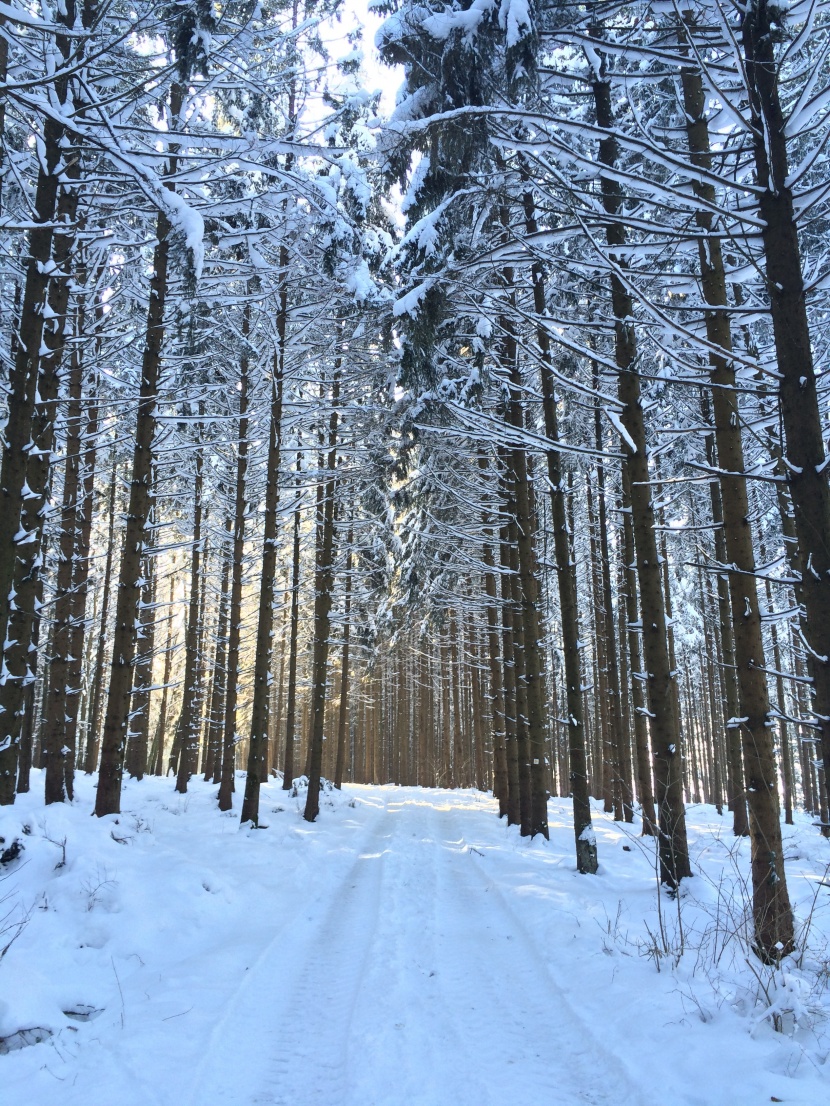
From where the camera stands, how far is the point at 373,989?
15.2ft

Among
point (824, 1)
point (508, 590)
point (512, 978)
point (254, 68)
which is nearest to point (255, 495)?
point (508, 590)

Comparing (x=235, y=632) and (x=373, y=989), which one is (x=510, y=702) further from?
(x=373, y=989)

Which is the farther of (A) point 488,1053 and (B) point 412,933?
(B) point 412,933

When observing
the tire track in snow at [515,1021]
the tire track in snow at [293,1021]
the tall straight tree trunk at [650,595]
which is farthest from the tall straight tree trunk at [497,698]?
the tire track in snow at [293,1021]

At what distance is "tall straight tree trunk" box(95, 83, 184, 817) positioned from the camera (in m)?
8.81

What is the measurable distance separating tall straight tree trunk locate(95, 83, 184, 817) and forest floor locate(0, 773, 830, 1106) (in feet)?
2.90

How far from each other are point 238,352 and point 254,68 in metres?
5.15

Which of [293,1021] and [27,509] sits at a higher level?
[27,509]

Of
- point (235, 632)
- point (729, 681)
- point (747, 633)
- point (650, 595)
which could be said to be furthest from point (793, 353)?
point (235, 632)

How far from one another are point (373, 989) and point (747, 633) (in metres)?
4.18

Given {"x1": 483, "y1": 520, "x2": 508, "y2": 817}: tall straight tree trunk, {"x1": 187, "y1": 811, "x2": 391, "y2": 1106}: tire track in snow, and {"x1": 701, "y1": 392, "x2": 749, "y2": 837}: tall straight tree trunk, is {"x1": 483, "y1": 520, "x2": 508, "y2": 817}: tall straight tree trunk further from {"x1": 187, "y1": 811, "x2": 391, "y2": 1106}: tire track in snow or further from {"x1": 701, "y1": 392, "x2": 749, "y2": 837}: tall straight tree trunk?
{"x1": 187, "y1": 811, "x2": 391, "y2": 1106}: tire track in snow

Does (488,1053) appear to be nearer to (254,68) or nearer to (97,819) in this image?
(97,819)

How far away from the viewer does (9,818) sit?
20.7 feet

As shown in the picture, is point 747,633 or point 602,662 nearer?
point 747,633
